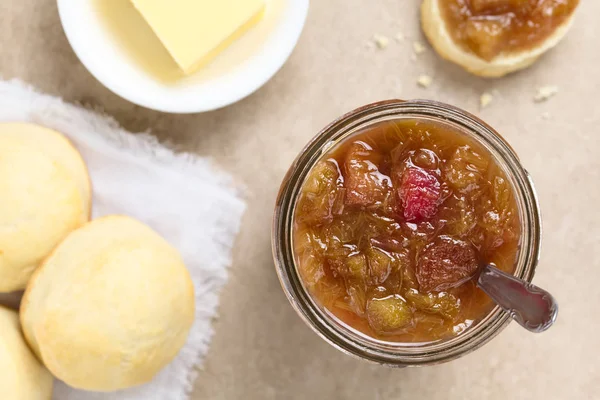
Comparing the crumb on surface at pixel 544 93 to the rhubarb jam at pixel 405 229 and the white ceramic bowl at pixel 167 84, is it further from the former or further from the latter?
the white ceramic bowl at pixel 167 84

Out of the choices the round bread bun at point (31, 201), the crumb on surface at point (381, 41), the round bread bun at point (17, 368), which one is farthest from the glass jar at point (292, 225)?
the round bread bun at point (17, 368)

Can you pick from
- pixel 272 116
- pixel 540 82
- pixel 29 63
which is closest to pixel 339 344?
pixel 272 116

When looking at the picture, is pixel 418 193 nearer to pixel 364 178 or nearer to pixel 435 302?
pixel 364 178

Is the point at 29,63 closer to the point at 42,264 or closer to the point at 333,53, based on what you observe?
the point at 42,264

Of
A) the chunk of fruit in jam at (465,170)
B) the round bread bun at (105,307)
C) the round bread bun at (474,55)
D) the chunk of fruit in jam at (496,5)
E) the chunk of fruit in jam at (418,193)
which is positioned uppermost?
the chunk of fruit in jam at (496,5)

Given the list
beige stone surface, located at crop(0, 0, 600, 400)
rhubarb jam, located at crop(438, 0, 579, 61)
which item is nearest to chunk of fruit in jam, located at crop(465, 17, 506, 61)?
rhubarb jam, located at crop(438, 0, 579, 61)

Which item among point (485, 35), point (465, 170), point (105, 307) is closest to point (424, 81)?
point (485, 35)
